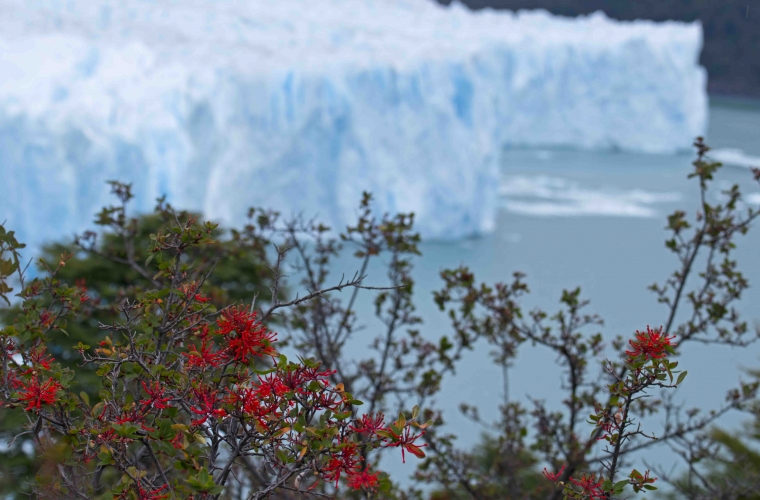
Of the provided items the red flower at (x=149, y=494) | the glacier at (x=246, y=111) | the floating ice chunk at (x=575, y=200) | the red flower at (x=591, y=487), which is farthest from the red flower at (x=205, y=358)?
the floating ice chunk at (x=575, y=200)

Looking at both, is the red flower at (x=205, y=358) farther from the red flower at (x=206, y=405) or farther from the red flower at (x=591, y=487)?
the red flower at (x=591, y=487)

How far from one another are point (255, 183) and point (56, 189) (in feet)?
7.30

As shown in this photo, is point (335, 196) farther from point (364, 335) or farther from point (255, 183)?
point (364, 335)

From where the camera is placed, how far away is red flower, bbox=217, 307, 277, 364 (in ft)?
2.38

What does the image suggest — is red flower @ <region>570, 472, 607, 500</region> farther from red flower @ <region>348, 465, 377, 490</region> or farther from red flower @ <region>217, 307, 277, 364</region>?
red flower @ <region>217, 307, 277, 364</region>

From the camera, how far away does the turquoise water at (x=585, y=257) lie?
6176 millimetres

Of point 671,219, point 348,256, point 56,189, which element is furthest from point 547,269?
point 671,219

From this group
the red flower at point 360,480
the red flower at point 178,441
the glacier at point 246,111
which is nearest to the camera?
the red flower at point 360,480

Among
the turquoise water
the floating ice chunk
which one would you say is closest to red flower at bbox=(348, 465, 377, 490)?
the turquoise water

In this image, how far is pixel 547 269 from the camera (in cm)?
870

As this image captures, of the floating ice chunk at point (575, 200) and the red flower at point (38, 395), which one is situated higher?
the floating ice chunk at point (575, 200)

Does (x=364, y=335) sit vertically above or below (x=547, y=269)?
below

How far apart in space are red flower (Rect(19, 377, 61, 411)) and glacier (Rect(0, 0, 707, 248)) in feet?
20.4

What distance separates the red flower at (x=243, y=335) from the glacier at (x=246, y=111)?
6298mm
